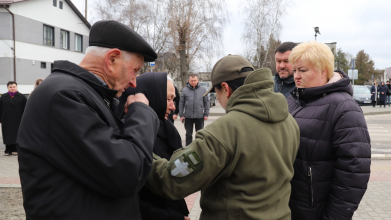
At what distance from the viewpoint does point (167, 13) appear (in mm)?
26344

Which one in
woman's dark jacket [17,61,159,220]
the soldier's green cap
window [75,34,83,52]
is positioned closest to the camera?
woman's dark jacket [17,61,159,220]

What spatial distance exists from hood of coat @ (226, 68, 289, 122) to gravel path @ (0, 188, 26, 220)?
3995 mm

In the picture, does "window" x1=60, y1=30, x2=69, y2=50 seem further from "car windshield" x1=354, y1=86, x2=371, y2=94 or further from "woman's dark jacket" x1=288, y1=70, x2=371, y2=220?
"woman's dark jacket" x1=288, y1=70, x2=371, y2=220

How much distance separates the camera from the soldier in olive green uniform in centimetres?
165

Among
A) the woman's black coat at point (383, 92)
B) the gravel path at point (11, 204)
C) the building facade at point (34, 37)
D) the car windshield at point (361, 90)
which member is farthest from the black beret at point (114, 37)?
the car windshield at point (361, 90)

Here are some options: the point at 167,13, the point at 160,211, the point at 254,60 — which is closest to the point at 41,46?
the point at 167,13

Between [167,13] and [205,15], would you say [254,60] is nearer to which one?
[205,15]

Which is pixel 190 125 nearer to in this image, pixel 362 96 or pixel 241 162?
pixel 241 162

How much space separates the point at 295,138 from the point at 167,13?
→ 2571 centimetres

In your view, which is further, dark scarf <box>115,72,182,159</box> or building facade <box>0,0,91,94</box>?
building facade <box>0,0,91,94</box>

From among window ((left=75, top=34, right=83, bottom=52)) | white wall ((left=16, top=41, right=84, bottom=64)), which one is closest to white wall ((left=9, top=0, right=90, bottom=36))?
window ((left=75, top=34, right=83, bottom=52))

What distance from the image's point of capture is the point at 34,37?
25266mm

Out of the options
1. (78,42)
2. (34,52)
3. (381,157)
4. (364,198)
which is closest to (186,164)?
(364,198)

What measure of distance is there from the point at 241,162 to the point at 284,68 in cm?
248
